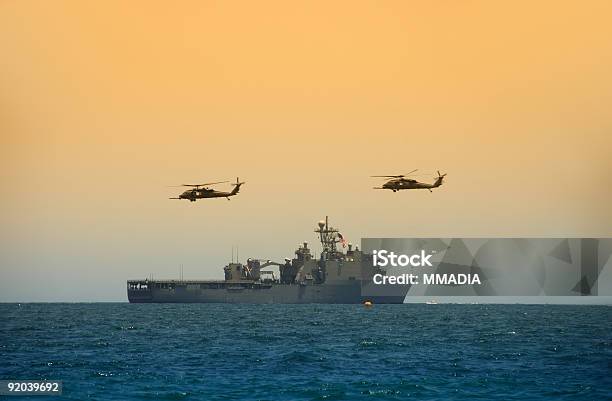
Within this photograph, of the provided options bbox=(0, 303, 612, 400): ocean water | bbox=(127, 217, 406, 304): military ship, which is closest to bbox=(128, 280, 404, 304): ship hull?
bbox=(127, 217, 406, 304): military ship

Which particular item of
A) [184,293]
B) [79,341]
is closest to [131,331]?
[79,341]

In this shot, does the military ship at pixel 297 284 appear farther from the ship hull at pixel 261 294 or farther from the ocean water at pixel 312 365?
the ocean water at pixel 312 365

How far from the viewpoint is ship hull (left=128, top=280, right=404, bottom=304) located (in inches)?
7126

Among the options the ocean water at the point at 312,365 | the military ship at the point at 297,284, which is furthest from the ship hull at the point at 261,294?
the ocean water at the point at 312,365

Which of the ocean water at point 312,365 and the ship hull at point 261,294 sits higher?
the ship hull at point 261,294

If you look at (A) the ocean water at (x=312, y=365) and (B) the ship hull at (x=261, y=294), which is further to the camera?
(B) the ship hull at (x=261, y=294)

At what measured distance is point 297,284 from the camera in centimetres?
18300

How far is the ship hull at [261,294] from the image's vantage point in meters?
181

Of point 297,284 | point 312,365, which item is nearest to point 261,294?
point 297,284

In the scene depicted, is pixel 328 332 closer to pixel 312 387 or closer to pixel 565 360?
pixel 565 360

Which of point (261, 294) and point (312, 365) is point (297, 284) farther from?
point (312, 365)

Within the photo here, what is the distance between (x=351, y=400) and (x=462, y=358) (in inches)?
728

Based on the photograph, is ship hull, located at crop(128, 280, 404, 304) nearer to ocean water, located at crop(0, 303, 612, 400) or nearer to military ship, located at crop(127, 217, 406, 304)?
military ship, located at crop(127, 217, 406, 304)

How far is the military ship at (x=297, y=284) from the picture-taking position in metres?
181
